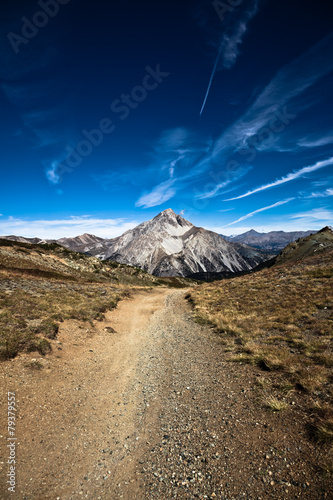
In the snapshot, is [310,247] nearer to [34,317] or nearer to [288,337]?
[288,337]

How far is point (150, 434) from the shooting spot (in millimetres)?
7441

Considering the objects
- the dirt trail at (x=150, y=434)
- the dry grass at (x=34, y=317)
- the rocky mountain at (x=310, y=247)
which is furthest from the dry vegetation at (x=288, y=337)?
the rocky mountain at (x=310, y=247)

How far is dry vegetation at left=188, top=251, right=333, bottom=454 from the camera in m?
7.70

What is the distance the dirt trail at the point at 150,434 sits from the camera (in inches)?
213

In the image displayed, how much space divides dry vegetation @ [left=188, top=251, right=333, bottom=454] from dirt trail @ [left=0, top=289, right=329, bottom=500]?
2.68 feet

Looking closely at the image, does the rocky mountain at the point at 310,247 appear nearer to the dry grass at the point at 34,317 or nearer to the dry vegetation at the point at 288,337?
the dry vegetation at the point at 288,337

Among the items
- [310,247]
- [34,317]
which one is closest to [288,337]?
[34,317]

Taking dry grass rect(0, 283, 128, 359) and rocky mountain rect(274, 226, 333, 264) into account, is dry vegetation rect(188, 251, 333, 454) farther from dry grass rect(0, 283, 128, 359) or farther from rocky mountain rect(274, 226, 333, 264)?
rocky mountain rect(274, 226, 333, 264)

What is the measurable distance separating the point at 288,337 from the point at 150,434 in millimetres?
10253

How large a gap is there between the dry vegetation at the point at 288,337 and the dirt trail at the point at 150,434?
0.82 meters

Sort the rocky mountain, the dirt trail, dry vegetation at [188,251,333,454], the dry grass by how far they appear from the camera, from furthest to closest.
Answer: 1. the rocky mountain
2. the dry grass
3. dry vegetation at [188,251,333,454]
4. the dirt trail

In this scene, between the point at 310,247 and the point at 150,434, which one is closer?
the point at 150,434

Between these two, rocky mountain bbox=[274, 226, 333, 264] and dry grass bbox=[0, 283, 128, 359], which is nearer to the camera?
dry grass bbox=[0, 283, 128, 359]

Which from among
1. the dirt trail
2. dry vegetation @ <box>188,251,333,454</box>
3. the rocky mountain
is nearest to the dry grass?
the dirt trail
